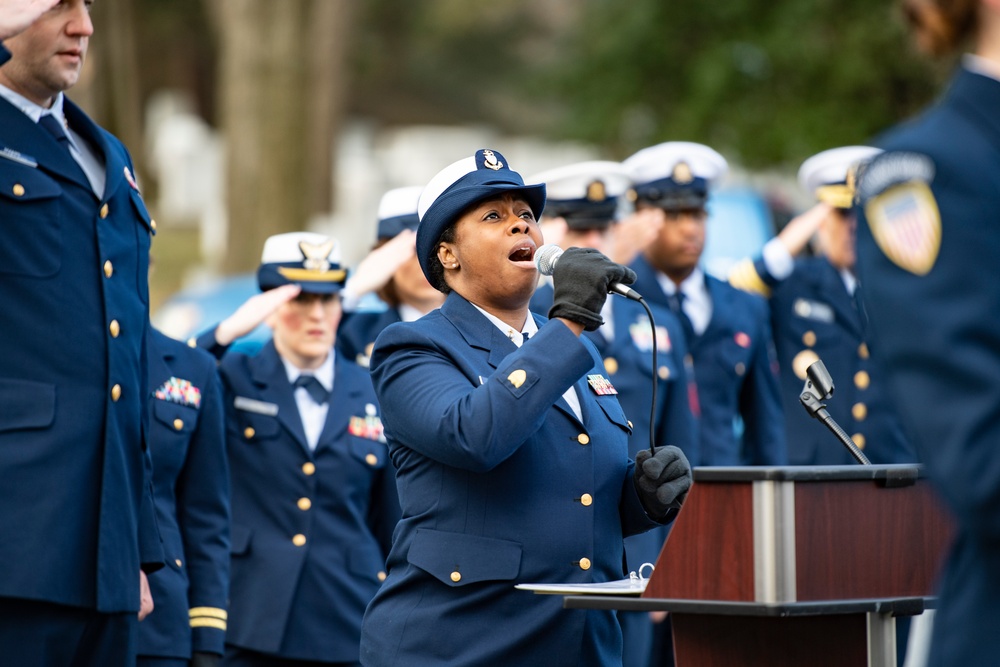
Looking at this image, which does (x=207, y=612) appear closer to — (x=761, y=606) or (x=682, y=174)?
(x=761, y=606)

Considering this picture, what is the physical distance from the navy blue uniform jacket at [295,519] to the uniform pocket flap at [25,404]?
269 cm

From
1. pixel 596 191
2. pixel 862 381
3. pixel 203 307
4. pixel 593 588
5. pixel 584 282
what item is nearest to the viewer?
pixel 593 588

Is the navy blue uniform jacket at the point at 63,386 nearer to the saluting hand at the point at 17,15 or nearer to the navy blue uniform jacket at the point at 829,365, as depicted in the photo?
the saluting hand at the point at 17,15

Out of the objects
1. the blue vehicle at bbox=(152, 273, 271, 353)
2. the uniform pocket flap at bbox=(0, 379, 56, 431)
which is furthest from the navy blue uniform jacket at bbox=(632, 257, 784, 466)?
the blue vehicle at bbox=(152, 273, 271, 353)

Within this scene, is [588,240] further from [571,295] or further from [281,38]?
[281,38]

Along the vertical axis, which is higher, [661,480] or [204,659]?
[661,480]

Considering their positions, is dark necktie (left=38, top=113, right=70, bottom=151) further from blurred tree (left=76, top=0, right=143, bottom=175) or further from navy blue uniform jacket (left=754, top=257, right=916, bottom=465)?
blurred tree (left=76, top=0, right=143, bottom=175)

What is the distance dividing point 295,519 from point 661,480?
2.61 m

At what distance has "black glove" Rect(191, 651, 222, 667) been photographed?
5.50 m

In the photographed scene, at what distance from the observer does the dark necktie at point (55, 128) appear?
393 centimetres

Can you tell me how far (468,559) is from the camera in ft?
13.0

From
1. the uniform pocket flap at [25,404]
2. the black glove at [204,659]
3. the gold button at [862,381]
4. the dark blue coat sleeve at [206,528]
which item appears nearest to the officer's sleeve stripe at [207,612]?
the dark blue coat sleeve at [206,528]

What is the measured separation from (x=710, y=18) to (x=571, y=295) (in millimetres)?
17041

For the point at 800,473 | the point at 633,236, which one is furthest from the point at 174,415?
the point at 633,236
